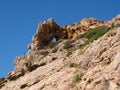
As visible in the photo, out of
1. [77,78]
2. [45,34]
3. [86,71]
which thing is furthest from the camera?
[45,34]

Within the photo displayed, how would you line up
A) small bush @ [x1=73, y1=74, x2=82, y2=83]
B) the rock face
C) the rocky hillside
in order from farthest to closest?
the rock face < small bush @ [x1=73, y1=74, x2=82, y2=83] < the rocky hillside

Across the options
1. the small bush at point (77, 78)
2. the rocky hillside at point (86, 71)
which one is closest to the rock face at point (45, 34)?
the rocky hillside at point (86, 71)

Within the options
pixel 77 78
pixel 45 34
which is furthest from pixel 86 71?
pixel 45 34

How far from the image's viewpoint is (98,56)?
30.8 m

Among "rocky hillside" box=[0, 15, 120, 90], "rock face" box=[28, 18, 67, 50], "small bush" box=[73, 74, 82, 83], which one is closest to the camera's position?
"rocky hillside" box=[0, 15, 120, 90]

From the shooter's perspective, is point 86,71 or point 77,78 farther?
point 86,71

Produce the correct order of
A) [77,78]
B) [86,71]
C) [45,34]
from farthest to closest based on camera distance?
[45,34] < [86,71] < [77,78]

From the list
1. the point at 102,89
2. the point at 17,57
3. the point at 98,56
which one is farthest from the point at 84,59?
the point at 17,57

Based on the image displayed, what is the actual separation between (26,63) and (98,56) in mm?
22916

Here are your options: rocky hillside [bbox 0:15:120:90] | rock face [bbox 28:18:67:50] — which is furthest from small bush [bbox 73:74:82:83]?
rock face [bbox 28:18:67:50]

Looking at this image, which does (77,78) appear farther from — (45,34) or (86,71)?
(45,34)

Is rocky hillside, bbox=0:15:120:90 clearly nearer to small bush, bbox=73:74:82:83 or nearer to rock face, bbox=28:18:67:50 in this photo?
small bush, bbox=73:74:82:83

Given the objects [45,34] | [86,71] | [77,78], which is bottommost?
[77,78]

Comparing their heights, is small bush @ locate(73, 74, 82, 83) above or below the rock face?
below
